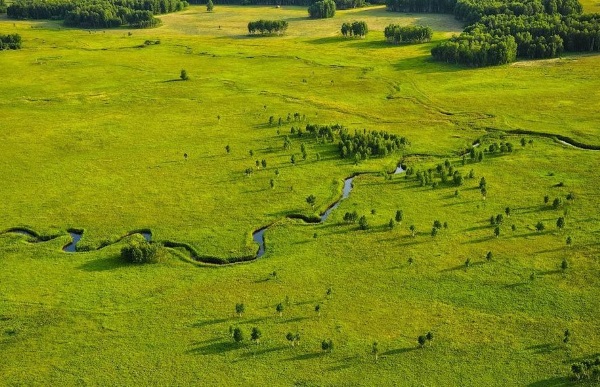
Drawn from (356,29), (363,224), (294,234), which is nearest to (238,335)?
(294,234)

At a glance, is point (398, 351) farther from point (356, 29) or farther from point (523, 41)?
point (356, 29)

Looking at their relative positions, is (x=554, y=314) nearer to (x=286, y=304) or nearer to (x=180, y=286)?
(x=286, y=304)

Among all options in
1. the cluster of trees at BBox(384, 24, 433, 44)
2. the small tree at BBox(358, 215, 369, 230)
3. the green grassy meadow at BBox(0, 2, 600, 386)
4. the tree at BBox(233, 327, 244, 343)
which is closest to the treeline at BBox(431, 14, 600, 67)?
the green grassy meadow at BBox(0, 2, 600, 386)

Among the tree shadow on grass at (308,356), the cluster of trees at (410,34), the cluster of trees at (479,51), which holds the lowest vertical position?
the tree shadow on grass at (308,356)

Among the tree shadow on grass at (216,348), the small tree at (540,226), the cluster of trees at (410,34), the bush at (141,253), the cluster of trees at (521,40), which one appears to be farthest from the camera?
the cluster of trees at (410,34)

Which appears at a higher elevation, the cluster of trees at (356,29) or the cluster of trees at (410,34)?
the cluster of trees at (356,29)

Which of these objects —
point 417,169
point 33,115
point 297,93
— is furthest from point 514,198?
point 33,115

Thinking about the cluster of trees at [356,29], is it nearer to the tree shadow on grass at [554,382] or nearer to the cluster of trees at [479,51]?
the cluster of trees at [479,51]

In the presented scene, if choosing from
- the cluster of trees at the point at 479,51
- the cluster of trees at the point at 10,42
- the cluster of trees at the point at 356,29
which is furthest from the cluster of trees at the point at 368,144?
the cluster of trees at the point at 10,42
